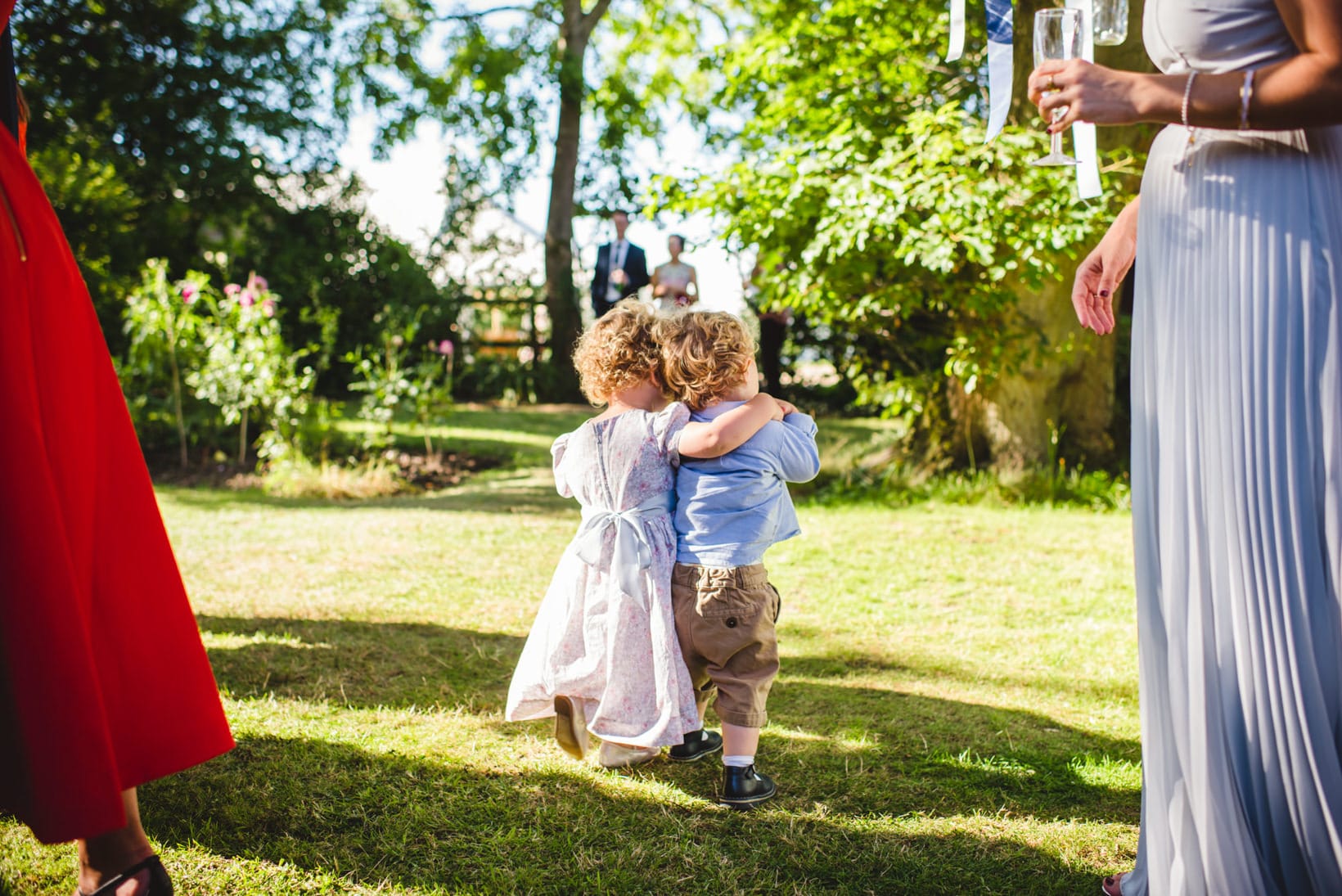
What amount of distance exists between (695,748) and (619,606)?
477mm

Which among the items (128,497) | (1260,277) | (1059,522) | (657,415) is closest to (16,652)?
(128,497)

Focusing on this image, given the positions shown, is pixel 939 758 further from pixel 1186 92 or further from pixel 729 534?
pixel 1186 92

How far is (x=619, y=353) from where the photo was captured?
269cm

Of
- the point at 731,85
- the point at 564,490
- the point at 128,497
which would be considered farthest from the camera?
the point at 731,85

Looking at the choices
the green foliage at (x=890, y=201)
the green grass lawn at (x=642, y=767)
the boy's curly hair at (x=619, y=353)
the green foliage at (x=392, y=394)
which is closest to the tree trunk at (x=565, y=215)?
the green foliage at (x=392, y=394)

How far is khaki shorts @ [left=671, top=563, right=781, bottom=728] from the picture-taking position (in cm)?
253

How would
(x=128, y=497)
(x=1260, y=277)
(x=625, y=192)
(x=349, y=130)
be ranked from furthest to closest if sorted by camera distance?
(x=625, y=192) < (x=349, y=130) < (x=128, y=497) < (x=1260, y=277)

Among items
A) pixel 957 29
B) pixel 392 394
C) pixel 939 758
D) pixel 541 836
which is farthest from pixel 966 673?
A: pixel 392 394

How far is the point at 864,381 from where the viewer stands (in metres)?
8.11

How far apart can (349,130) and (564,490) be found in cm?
1462

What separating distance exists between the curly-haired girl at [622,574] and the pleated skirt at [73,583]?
0.94m

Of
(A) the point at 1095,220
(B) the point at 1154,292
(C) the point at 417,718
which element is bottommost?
(C) the point at 417,718

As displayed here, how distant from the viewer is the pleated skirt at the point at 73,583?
157cm

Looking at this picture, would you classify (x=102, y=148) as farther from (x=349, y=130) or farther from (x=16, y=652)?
(x=16, y=652)
